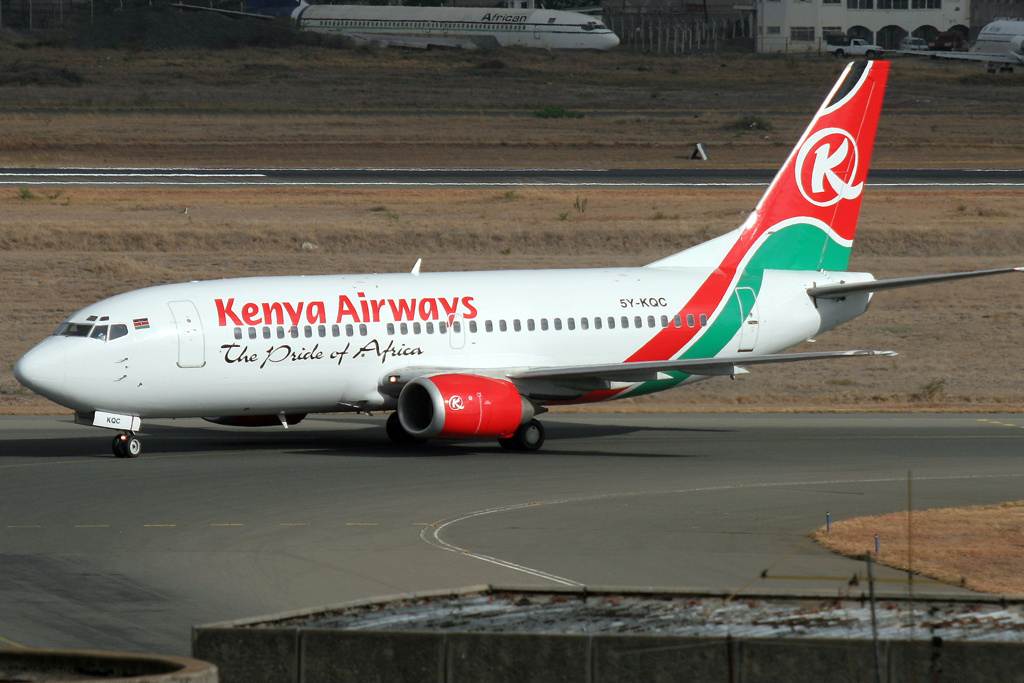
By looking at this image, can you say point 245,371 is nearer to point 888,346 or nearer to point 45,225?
point 888,346

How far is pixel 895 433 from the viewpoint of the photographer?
121 feet

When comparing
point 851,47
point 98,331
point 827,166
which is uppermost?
point 851,47

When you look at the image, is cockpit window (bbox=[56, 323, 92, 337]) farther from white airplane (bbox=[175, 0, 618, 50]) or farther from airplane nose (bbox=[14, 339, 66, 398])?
white airplane (bbox=[175, 0, 618, 50])

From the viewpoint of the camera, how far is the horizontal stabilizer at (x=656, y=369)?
32.5m

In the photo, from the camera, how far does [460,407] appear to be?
31.4 meters

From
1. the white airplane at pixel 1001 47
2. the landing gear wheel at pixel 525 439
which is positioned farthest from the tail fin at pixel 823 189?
the white airplane at pixel 1001 47

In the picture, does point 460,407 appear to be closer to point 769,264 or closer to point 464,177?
point 769,264

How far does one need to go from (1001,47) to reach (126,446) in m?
133

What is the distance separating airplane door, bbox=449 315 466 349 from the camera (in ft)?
111

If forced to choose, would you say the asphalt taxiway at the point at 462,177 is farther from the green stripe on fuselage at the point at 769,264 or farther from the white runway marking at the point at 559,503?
the white runway marking at the point at 559,503

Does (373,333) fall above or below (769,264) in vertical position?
below

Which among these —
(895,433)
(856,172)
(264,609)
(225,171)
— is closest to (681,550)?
(264,609)

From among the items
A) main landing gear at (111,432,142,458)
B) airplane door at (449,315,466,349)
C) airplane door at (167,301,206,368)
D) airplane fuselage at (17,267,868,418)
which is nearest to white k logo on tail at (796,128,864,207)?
airplane fuselage at (17,267,868,418)

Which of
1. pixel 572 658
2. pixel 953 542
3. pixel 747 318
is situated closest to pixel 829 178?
pixel 747 318
